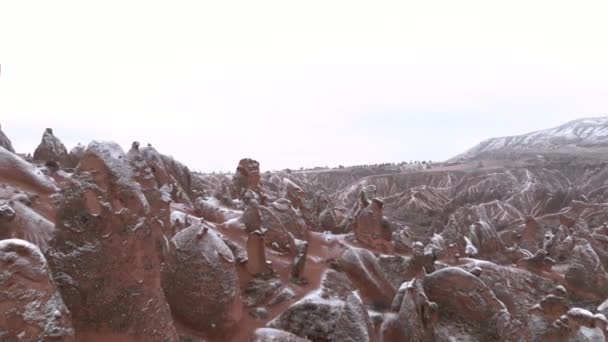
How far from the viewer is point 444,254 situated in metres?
15.6

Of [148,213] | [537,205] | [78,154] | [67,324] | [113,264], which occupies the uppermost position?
[78,154]

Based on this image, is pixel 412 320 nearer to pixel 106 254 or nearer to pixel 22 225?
pixel 106 254

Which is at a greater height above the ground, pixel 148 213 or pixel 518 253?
pixel 148 213

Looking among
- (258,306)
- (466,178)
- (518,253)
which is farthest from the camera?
(466,178)

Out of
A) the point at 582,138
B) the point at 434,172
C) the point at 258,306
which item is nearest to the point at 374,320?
the point at 258,306

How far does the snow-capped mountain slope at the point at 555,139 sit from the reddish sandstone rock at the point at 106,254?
108 metres

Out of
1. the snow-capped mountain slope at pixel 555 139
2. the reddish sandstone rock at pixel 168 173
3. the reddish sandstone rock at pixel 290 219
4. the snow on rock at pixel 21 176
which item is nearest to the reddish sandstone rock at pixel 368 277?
the reddish sandstone rock at pixel 290 219

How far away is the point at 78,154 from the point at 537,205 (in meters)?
45.2

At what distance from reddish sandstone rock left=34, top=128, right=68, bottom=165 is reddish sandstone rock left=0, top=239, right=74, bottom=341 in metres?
10.9

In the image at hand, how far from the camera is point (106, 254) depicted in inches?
225

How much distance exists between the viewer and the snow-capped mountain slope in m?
110

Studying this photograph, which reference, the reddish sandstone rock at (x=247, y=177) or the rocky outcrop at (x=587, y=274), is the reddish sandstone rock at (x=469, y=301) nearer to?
the rocky outcrop at (x=587, y=274)

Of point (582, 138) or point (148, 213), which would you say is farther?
point (582, 138)

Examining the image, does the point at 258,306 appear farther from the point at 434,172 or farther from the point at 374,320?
the point at 434,172
